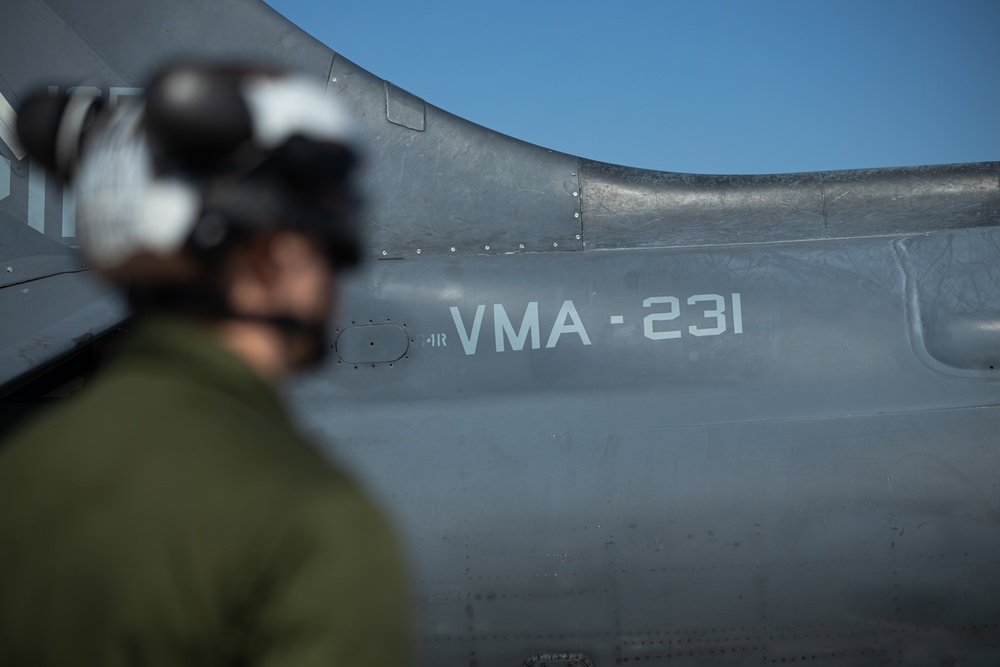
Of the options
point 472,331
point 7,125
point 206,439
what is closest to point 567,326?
point 472,331

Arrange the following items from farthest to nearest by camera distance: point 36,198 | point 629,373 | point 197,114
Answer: point 36,198
point 629,373
point 197,114

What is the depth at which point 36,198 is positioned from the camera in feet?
13.5

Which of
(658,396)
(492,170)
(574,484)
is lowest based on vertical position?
(574,484)

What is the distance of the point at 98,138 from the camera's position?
0.96 meters

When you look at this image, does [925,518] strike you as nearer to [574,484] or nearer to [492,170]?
[574,484]

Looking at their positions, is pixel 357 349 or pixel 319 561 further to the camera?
pixel 357 349

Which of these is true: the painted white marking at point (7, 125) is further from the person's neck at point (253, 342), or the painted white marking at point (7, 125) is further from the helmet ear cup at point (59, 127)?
the person's neck at point (253, 342)

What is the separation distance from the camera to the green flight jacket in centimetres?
73

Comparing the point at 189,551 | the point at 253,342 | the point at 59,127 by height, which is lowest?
the point at 189,551

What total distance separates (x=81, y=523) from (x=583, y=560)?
2.72 metres

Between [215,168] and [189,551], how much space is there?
1.17 ft

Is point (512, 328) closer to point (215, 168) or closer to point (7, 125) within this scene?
point (7, 125)

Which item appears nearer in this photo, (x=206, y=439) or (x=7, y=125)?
(x=206, y=439)

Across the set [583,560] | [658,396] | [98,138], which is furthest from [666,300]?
[98,138]
